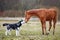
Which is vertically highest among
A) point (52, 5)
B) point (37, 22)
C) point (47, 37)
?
point (52, 5)

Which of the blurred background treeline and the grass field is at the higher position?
the blurred background treeline

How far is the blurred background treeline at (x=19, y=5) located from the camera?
2.24 metres

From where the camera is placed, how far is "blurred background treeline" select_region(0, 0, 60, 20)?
7.34 ft

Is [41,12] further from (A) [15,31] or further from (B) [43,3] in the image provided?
(A) [15,31]

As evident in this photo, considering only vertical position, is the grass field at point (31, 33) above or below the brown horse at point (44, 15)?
below

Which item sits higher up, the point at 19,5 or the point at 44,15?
the point at 19,5

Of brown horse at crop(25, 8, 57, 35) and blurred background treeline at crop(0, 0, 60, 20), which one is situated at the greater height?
blurred background treeline at crop(0, 0, 60, 20)

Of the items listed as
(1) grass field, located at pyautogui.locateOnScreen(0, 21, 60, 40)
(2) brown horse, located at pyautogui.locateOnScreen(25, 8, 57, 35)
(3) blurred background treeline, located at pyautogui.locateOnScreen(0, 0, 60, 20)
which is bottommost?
(1) grass field, located at pyautogui.locateOnScreen(0, 21, 60, 40)

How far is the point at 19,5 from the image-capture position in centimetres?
226

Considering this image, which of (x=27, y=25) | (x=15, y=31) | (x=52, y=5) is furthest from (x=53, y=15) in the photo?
(x=15, y=31)

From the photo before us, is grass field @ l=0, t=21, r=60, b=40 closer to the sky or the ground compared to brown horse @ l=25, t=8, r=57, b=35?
closer to the ground

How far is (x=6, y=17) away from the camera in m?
2.23

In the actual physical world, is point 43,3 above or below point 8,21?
Answer: above

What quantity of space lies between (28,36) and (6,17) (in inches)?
11.9
